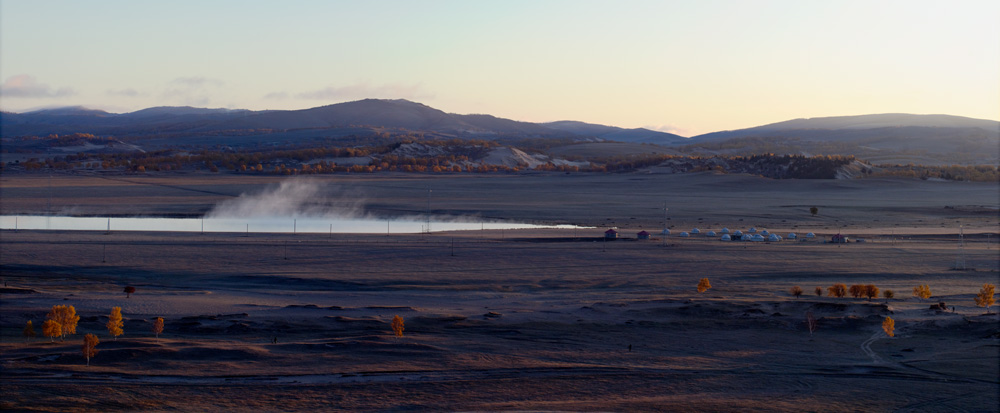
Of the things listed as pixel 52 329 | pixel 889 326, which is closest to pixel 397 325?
pixel 52 329

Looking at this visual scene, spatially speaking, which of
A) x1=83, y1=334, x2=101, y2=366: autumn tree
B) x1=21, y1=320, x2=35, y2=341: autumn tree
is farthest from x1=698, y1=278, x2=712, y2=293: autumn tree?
x1=21, y1=320, x2=35, y2=341: autumn tree

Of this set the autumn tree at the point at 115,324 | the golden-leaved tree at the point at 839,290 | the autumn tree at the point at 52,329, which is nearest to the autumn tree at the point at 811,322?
the golden-leaved tree at the point at 839,290

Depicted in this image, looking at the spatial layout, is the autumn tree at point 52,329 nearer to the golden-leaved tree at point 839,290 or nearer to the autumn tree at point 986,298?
the golden-leaved tree at point 839,290

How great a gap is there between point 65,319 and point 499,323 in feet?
36.0

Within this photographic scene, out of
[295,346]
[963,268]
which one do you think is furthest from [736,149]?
[295,346]

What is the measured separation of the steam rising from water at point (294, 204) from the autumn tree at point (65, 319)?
1471 inches

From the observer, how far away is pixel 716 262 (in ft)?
124

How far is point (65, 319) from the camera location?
2061 cm

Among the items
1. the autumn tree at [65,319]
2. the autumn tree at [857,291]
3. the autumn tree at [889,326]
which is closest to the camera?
the autumn tree at [65,319]

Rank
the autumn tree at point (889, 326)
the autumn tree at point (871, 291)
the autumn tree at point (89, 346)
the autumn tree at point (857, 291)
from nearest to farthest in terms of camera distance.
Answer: the autumn tree at point (89, 346) < the autumn tree at point (889, 326) < the autumn tree at point (871, 291) < the autumn tree at point (857, 291)

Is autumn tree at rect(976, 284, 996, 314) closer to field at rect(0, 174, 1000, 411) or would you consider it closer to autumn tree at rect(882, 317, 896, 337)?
field at rect(0, 174, 1000, 411)

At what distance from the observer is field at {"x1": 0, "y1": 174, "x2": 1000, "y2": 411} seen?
17234 millimetres

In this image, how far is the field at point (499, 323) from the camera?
1723 centimetres

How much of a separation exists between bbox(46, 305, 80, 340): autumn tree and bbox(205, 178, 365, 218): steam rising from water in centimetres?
3737
